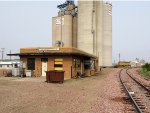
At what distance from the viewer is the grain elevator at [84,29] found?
84.5 meters

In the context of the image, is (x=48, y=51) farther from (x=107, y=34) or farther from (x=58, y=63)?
(x=107, y=34)

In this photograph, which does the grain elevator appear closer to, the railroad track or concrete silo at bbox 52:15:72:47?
concrete silo at bbox 52:15:72:47

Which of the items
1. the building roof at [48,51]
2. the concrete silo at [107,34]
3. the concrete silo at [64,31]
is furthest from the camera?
the concrete silo at [107,34]

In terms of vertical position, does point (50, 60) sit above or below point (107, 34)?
below

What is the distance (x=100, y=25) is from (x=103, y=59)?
12283 millimetres

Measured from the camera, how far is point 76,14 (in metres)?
94.1

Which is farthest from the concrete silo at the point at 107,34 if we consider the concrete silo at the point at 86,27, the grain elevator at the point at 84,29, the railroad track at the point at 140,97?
the railroad track at the point at 140,97

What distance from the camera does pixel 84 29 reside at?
84.6 meters

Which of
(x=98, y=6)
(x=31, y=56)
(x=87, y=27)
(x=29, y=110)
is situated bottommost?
(x=29, y=110)

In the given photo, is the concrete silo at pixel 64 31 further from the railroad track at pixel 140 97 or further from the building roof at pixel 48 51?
the railroad track at pixel 140 97

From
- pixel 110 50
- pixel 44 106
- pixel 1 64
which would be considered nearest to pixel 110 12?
pixel 110 50

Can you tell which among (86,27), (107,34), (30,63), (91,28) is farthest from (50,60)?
(107,34)

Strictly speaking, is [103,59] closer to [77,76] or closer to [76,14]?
[76,14]

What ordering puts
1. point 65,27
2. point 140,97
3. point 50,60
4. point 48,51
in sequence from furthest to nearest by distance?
1. point 65,27
2. point 48,51
3. point 50,60
4. point 140,97
